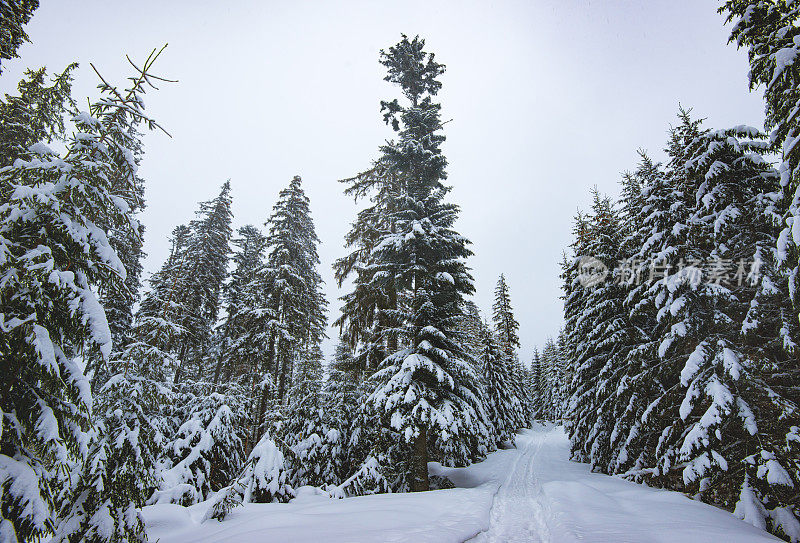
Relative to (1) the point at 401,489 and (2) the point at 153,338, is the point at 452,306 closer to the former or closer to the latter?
(1) the point at 401,489

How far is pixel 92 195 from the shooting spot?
5.52 m

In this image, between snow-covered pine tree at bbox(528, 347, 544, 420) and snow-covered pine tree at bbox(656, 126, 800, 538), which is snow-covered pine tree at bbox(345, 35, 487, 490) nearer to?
snow-covered pine tree at bbox(656, 126, 800, 538)

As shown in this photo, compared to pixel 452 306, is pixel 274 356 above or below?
below

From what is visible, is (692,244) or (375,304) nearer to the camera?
(692,244)

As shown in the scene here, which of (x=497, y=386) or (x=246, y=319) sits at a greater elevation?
(x=246, y=319)

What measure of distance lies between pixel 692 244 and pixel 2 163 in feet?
79.4

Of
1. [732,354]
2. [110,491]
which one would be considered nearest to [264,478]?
[110,491]

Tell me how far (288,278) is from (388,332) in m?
8.62

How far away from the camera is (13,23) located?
8.76 metres

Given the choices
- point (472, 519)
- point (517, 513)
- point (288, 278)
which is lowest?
point (517, 513)

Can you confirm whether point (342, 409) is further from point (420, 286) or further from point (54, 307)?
point (54, 307)

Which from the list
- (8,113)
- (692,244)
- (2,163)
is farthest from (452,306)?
(8,113)

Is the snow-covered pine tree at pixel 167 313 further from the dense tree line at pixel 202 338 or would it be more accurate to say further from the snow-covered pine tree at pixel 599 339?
the snow-covered pine tree at pixel 599 339

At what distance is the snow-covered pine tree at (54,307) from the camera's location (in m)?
4.38
